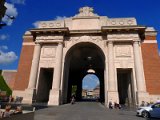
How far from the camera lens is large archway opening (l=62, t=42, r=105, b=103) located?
3012 centimetres

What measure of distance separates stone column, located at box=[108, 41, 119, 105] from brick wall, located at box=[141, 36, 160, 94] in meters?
5.21

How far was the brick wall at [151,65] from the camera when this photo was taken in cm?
2541

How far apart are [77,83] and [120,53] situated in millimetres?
25247

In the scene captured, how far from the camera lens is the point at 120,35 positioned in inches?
1099

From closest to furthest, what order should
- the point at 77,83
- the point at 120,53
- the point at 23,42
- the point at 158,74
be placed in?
A: 1. the point at 158,74
2. the point at 120,53
3. the point at 23,42
4. the point at 77,83

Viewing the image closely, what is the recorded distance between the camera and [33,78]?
88.7 ft

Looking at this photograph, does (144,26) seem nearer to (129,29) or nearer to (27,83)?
(129,29)

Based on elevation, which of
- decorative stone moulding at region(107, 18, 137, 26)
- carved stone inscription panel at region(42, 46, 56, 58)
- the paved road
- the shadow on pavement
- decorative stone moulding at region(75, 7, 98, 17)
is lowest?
the paved road

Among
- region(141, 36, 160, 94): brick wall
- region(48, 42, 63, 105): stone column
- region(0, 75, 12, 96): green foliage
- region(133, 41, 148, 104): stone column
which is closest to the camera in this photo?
region(133, 41, 148, 104): stone column

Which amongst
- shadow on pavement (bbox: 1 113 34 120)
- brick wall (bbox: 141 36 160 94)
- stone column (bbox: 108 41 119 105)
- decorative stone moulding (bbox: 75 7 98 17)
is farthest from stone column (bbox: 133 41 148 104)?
shadow on pavement (bbox: 1 113 34 120)

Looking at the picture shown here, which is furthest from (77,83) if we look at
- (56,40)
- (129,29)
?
(129,29)

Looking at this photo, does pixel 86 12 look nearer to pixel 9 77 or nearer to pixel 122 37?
pixel 122 37

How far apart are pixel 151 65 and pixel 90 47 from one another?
11479mm

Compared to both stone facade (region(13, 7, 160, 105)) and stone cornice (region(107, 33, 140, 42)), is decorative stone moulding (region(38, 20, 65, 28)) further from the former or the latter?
stone cornice (region(107, 33, 140, 42))
